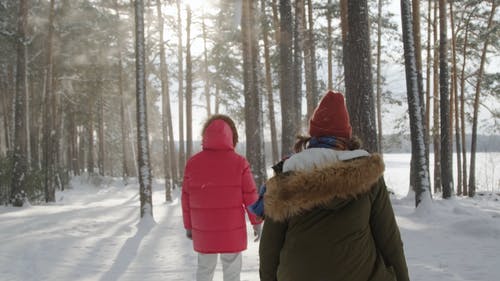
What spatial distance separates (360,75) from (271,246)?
717 centimetres

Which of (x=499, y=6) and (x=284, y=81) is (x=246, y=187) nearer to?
(x=284, y=81)

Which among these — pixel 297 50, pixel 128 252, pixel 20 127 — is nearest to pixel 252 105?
pixel 297 50

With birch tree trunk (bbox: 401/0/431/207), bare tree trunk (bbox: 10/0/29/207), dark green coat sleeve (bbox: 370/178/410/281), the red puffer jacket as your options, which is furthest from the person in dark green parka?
bare tree trunk (bbox: 10/0/29/207)

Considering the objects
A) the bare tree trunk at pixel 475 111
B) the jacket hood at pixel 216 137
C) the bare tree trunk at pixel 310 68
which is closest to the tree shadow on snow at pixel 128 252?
the jacket hood at pixel 216 137

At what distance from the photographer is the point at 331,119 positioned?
2551 millimetres

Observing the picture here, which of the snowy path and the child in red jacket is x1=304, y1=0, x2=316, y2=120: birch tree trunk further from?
the child in red jacket

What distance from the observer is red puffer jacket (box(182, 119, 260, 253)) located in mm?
4387

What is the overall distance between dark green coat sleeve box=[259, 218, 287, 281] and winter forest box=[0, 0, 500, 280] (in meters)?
3.78

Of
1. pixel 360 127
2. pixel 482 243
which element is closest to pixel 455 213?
pixel 482 243

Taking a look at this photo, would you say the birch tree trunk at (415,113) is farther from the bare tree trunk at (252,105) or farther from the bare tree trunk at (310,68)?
the bare tree trunk at (310,68)

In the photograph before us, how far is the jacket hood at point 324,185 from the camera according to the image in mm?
2287

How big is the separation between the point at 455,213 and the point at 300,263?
929 centimetres

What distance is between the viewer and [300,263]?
2.37m

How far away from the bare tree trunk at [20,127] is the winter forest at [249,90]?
1.6 inches
